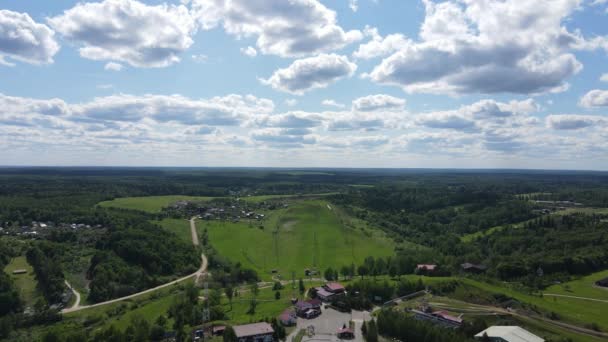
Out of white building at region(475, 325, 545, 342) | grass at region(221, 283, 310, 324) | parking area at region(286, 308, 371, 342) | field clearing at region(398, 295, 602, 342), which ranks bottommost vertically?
grass at region(221, 283, 310, 324)

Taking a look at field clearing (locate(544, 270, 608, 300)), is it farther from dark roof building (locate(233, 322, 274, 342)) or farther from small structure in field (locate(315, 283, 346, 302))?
dark roof building (locate(233, 322, 274, 342))

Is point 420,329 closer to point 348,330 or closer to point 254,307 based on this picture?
point 348,330

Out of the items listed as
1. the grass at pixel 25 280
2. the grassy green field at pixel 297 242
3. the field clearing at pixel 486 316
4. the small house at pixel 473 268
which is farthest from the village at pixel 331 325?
the grass at pixel 25 280

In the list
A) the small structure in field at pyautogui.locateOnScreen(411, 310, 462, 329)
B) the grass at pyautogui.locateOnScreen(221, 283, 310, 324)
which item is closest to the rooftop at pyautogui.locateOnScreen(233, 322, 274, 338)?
the grass at pyautogui.locateOnScreen(221, 283, 310, 324)

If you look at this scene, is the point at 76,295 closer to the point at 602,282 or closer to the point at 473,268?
the point at 473,268

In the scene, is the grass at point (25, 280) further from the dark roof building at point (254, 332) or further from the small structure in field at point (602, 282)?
the small structure in field at point (602, 282)

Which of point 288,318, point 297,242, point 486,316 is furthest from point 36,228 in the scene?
point 486,316

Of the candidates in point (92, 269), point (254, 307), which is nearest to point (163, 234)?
point (92, 269)
